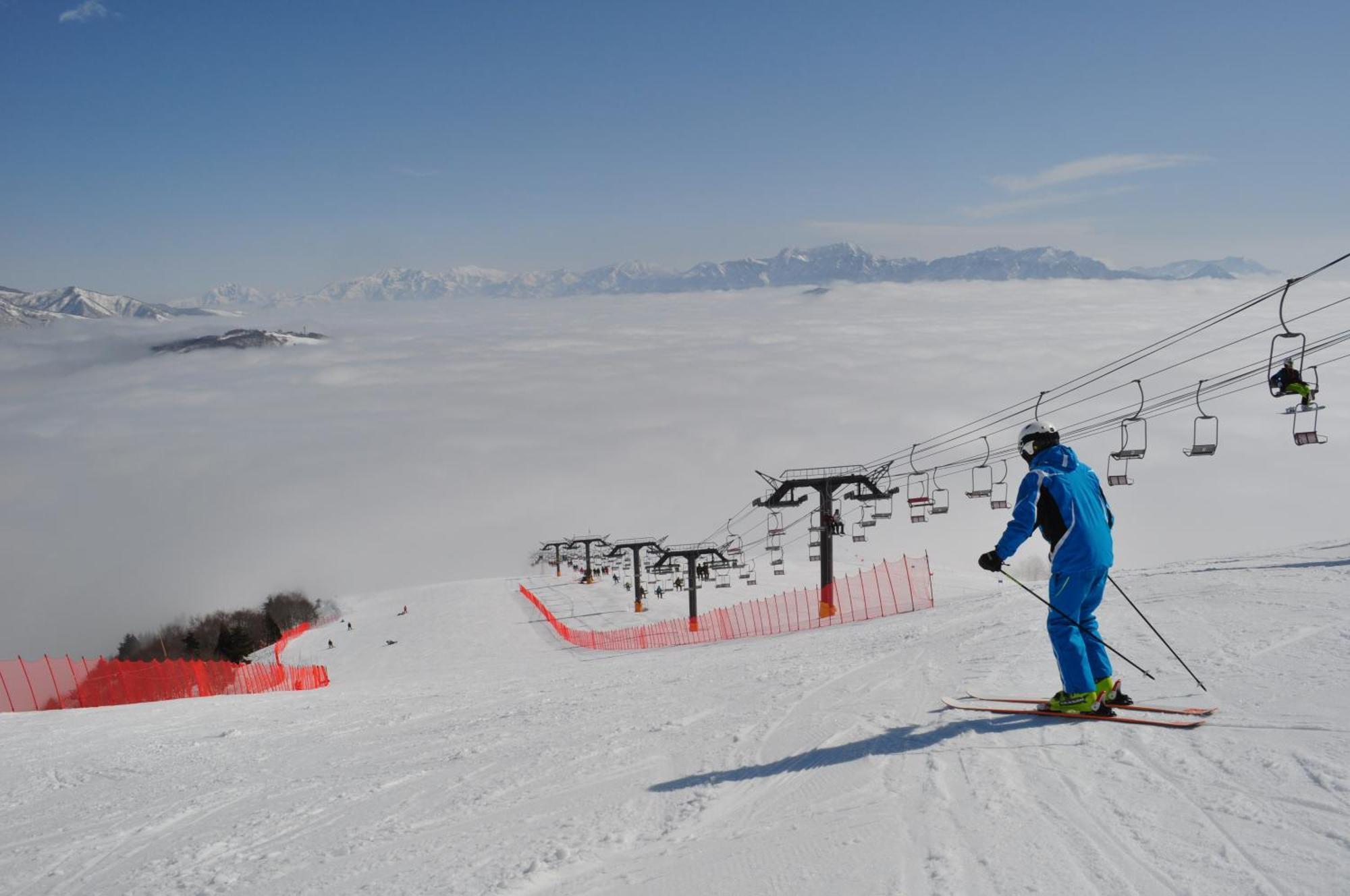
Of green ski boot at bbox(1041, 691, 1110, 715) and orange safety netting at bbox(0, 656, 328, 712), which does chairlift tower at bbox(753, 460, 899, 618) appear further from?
green ski boot at bbox(1041, 691, 1110, 715)

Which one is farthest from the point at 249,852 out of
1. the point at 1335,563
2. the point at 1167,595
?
the point at 1335,563

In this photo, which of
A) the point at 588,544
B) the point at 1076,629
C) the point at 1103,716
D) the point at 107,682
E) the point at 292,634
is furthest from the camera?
the point at 588,544

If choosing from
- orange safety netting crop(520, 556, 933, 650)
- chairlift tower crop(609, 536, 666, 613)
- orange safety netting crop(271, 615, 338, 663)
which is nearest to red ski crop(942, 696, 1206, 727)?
orange safety netting crop(520, 556, 933, 650)

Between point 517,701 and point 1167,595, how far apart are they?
994 cm

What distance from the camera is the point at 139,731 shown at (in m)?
13.4

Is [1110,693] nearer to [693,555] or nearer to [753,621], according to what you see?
[753,621]

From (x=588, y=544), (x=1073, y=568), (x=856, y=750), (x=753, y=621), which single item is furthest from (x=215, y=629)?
(x=1073, y=568)

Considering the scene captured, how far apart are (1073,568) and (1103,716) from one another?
3.47ft

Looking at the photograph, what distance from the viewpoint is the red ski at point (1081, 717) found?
5699mm

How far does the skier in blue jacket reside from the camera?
621 cm

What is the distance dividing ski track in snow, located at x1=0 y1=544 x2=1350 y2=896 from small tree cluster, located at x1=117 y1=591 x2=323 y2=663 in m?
87.5

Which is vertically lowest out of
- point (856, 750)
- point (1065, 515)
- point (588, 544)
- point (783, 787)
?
point (588, 544)

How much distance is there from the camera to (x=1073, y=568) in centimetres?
633

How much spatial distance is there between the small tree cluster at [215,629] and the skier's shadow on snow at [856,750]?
91964mm
